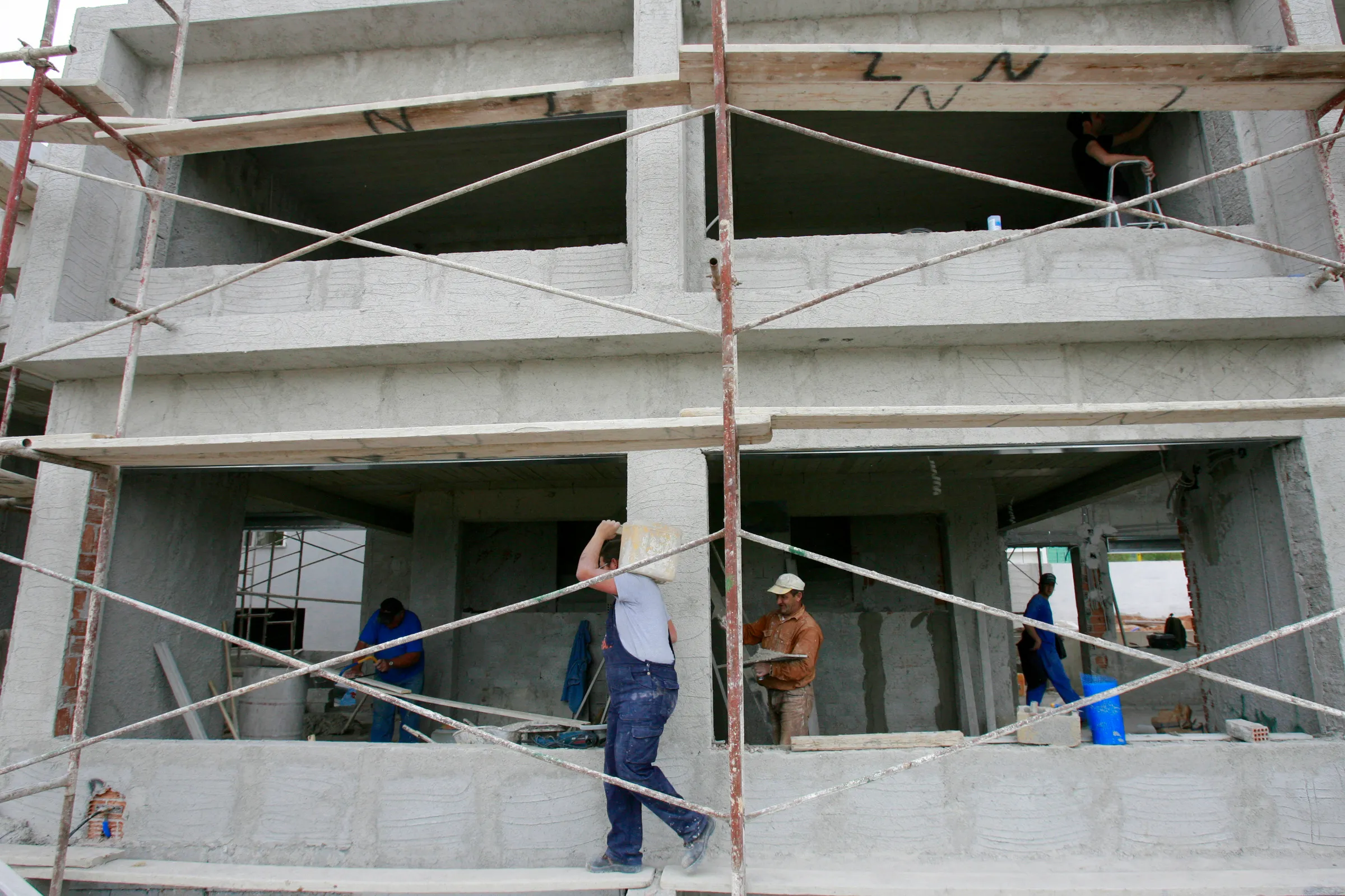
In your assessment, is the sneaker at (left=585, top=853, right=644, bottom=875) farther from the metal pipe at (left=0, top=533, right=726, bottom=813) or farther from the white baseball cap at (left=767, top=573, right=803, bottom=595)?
the white baseball cap at (left=767, top=573, right=803, bottom=595)

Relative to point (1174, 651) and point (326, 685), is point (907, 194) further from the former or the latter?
point (1174, 651)

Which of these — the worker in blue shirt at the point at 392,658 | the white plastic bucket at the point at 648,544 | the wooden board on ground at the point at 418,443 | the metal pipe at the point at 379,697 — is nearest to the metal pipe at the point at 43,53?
the wooden board on ground at the point at 418,443

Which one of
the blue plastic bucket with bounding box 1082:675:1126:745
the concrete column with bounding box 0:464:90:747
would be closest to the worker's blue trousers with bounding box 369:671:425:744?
the concrete column with bounding box 0:464:90:747

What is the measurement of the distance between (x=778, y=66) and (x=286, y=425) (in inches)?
151

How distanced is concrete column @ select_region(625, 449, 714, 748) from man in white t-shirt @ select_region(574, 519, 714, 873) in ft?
0.94

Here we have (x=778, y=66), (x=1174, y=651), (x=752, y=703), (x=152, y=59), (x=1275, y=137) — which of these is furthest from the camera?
(x=1174, y=651)

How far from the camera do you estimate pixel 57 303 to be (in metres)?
5.23

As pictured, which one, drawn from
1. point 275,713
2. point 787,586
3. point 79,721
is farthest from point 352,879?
point 787,586

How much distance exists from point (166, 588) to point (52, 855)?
6.02 ft

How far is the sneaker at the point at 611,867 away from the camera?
13.0ft

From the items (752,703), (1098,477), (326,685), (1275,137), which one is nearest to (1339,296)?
(1275,137)

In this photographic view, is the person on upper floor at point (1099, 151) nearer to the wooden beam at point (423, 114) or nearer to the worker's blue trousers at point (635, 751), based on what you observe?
the wooden beam at point (423, 114)

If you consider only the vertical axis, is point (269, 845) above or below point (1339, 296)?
below

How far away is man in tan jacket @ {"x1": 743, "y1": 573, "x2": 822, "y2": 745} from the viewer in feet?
17.4
